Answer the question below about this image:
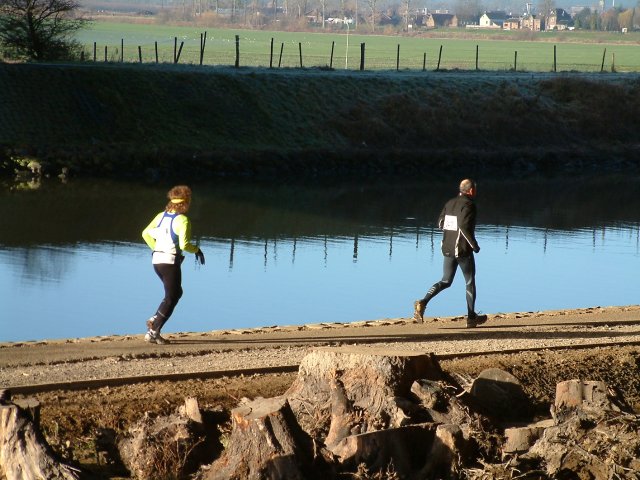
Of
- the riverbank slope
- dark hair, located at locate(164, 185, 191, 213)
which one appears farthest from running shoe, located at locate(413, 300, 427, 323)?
the riverbank slope

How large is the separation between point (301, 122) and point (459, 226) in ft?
101

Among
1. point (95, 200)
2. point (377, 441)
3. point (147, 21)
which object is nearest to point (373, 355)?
point (377, 441)

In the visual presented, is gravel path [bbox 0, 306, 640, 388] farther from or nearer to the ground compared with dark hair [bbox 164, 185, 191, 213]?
nearer to the ground

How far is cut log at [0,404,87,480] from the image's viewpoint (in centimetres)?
809

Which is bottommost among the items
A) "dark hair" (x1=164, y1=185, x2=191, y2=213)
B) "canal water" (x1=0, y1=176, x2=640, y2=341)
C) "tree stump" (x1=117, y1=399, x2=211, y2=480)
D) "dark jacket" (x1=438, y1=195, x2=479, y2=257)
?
"canal water" (x1=0, y1=176, x2=640, y2=341)

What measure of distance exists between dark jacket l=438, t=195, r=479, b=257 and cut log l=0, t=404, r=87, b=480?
728 centimetres

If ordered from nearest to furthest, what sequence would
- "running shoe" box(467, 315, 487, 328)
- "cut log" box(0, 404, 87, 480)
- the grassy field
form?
"cut log" box(0, 404, 87, 480) → "running shoe" box(467, 315, 487, 328) → the grassy field

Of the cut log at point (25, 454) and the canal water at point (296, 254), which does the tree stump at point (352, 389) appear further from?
the canal water at point (296, 254)

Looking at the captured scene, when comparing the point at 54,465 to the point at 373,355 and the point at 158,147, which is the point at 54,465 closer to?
the point at 373,355

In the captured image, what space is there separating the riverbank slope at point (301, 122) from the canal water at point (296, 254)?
2.73m

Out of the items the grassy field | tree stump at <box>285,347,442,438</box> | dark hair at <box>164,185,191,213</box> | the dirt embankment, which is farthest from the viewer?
the grassy field

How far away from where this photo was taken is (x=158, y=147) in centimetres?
4000

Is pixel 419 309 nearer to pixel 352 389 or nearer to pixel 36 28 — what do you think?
pixel 352 389

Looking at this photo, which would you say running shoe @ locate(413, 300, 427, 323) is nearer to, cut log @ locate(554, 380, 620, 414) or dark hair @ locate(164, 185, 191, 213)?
dark hair @ locate(164, 185, 191, 213)
